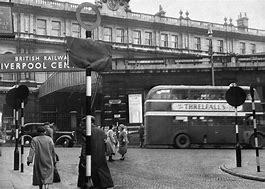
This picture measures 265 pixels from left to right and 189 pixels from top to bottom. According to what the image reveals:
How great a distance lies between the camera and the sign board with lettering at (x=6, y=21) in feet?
30.9

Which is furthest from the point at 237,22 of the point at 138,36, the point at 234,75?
the point at 234,75

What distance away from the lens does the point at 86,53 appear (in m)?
7.52

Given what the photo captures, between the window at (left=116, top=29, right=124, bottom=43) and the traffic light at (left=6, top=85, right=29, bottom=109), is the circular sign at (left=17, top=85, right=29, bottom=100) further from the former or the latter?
the window at (left=116, top=29, right=124, bottom=43)

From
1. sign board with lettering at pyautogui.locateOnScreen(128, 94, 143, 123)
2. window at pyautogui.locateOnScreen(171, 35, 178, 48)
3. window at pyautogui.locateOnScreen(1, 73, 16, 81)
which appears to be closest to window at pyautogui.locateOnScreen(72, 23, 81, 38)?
window at pyautogui.locateOnScreen(1, 73, 16, 81)

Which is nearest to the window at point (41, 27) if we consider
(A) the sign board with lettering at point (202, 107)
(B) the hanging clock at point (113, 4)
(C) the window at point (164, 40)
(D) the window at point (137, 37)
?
(B) the hanging clock at point (113, 4)

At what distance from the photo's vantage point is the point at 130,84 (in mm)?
37875

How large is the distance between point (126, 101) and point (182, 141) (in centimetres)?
997

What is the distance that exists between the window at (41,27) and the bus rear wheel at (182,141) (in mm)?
28804

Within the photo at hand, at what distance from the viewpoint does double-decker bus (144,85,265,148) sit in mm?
27984

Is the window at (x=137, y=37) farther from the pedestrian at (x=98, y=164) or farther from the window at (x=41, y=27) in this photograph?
the pedestrian at (x=98, y=164)

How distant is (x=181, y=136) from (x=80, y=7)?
21597 mm

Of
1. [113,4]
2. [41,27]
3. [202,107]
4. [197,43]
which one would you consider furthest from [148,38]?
[202,107]

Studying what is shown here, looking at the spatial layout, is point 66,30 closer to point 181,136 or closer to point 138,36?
point 138,36

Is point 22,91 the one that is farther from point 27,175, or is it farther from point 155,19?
point 155,19
